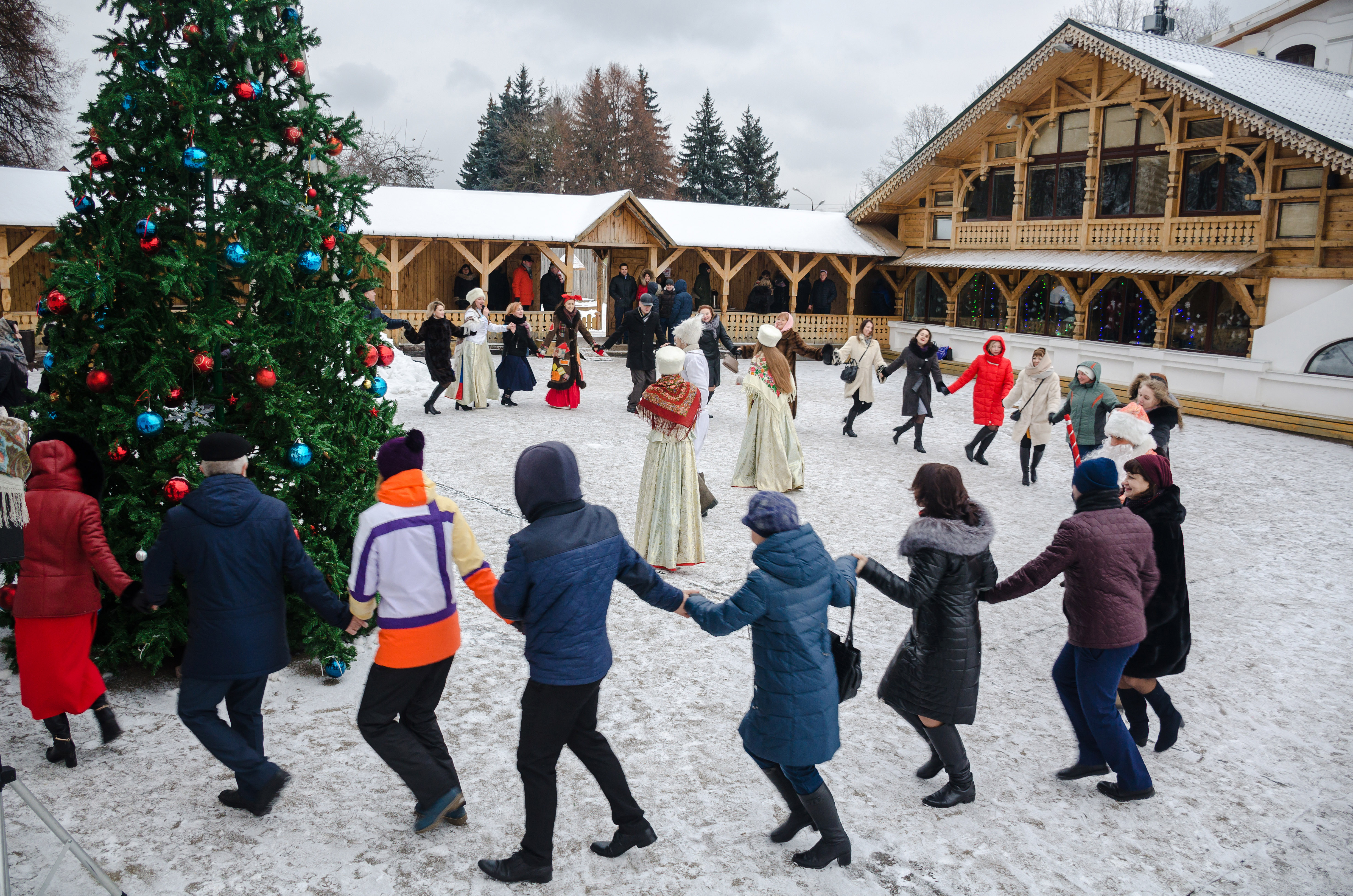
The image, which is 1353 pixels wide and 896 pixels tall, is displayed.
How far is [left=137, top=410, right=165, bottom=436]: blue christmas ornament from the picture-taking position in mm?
4402

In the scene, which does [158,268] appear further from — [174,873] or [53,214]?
[53,214]

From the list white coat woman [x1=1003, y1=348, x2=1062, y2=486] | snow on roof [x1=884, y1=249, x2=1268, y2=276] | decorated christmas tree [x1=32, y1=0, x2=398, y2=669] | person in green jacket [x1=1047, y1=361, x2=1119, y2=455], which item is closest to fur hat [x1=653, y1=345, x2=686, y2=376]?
decorated christmas tree [x1=32, y1=0, x2=398, y2=669]

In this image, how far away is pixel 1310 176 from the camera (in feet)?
48.8

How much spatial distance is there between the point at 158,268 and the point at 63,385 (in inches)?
29.2

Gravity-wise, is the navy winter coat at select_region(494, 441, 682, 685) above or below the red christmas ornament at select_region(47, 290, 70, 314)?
below

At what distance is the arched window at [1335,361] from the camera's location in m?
14.2

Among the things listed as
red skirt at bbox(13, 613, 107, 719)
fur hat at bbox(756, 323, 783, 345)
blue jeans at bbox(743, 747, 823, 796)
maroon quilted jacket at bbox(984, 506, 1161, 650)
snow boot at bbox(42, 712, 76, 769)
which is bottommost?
snow boot at bbox(42, 712, 76, 769)

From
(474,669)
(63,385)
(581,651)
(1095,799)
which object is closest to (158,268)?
(63,385)

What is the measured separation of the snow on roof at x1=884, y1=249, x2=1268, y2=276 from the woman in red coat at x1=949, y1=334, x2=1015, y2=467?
7109mm

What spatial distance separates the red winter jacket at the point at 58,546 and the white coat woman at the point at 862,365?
9.40m

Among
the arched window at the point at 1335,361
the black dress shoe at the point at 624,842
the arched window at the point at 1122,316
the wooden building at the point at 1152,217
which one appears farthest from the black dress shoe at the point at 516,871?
the arched window at the point at 1122,316

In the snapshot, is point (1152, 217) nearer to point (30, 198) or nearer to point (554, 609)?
point (554, 609)

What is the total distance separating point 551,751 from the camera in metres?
3.27

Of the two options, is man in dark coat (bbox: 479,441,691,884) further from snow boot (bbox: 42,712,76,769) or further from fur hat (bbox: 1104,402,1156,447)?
fur hat (bbox: 1104,402,1156,447)
